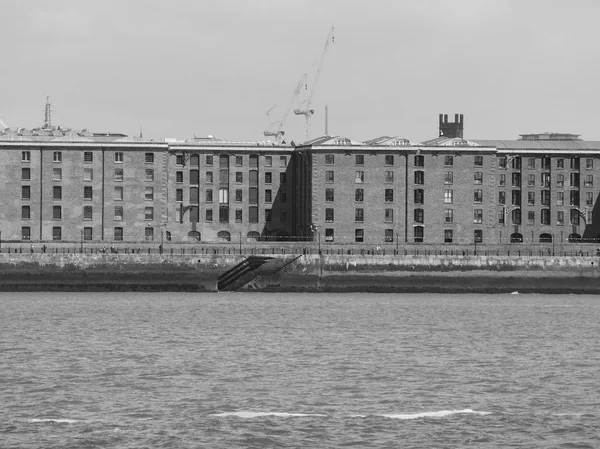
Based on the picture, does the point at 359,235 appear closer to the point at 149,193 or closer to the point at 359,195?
the point at 359,195

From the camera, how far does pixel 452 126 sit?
177 m

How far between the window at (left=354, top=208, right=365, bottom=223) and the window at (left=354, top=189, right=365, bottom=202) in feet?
3.37

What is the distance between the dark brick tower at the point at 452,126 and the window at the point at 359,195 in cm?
2088

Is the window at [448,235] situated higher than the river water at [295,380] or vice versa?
the window at [448,235]

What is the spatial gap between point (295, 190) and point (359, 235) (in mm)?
11695

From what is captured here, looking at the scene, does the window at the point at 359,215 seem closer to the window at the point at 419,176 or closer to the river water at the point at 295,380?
the window at the point at 419,176

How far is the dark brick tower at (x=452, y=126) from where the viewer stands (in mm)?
176750

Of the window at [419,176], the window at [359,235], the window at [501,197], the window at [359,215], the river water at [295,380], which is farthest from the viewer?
the window at [501,197]

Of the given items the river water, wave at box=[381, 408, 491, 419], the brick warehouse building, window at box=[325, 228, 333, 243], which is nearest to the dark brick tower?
→ the brick warehouse building

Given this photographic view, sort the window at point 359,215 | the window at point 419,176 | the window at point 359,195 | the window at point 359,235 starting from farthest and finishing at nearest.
Result: the window at point 419,176
the window at point 359,195
the window at point 359,215
the window at point 359,235

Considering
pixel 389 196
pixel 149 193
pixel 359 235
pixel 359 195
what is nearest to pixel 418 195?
pixel 389 196

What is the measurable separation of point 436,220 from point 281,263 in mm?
34379

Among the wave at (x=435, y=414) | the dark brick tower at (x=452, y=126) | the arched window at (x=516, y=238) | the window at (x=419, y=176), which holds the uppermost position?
the dark brick tower at (x=452, y=126)

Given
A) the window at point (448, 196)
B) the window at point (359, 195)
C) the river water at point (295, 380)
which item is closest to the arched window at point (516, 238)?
the window at point (448, 196)
